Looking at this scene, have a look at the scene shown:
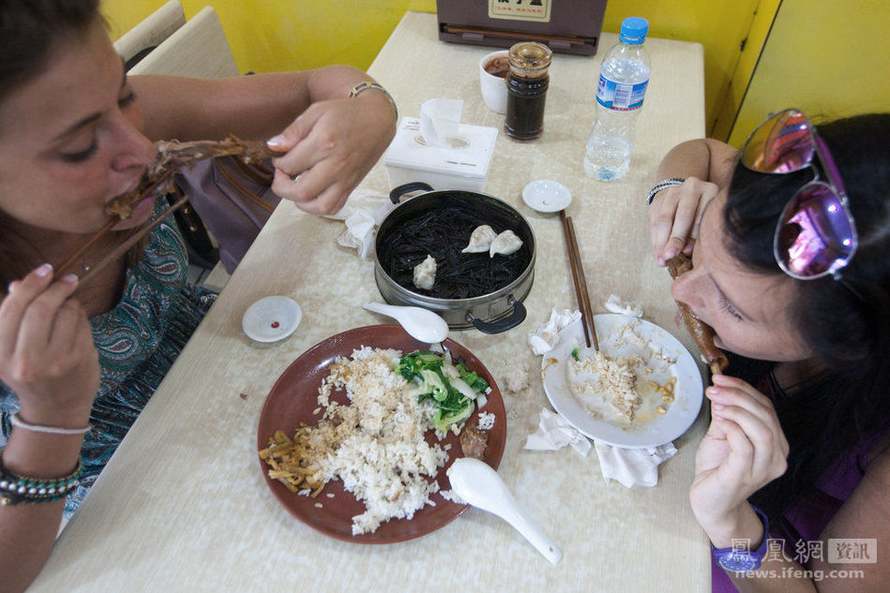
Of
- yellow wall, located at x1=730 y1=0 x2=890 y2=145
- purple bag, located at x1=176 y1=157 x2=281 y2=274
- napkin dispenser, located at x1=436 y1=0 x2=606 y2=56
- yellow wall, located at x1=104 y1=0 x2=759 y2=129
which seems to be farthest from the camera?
yellow wall, located at x1=104 y1=0 x2=759 y2=129

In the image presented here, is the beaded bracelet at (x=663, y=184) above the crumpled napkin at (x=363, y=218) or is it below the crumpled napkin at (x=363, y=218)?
above

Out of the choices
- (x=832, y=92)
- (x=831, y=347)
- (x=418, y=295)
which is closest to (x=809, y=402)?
(x=831, y=347)

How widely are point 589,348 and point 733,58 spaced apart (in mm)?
1839

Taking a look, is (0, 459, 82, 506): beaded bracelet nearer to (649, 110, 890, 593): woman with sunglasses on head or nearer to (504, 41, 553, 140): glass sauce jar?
(649, 110, 890, 593): woman with sunglasses on head

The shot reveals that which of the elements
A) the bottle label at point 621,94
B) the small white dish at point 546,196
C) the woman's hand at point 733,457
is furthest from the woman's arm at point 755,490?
the bottle label at point 621,94

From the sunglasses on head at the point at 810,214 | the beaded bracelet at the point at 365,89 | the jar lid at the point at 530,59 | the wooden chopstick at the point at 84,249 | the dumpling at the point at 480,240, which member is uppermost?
the sunglasses on head at the point at 810,214

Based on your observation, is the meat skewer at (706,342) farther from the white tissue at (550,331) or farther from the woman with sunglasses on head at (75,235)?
the woman with sunglasses on head at (75,235)

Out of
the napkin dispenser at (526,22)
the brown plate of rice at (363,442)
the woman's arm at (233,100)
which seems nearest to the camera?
the brown plate of rice at (363,442)

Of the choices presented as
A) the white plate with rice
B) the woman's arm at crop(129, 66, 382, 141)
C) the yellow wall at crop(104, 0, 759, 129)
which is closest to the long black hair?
the white plate with rice

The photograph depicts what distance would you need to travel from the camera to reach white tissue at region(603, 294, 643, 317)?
1.33 metres

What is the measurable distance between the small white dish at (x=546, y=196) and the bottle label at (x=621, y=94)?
0.27m

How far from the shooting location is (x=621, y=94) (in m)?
1.54

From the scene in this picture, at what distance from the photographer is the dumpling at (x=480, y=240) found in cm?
138

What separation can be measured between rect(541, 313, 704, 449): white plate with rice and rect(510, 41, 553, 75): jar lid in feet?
2.78
